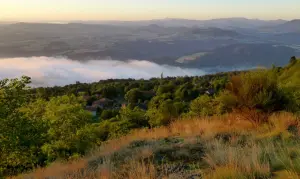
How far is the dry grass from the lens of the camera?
482 centimetres

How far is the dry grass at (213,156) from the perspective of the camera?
190 inches

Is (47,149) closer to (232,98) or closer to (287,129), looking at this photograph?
(232,98)

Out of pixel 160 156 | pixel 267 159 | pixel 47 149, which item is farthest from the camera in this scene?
pixel 47 149

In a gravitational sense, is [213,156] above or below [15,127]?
above

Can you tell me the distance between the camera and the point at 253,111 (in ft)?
34.8

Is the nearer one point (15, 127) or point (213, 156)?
point (213, 156)

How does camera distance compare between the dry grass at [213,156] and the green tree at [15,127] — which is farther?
the green tree at [15,127]

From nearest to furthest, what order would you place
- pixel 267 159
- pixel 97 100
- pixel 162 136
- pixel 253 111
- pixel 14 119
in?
pixel 267 159 < pixel 14 119 < pixel 162 136 < pixel 253 111 < pixel 97 100

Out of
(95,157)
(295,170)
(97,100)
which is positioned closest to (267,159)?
(295,170)

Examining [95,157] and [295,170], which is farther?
[95,157]

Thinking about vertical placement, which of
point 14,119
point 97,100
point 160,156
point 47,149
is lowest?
point 97,100

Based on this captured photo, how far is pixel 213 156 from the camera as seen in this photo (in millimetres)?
5691

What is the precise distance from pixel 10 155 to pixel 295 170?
6471mm

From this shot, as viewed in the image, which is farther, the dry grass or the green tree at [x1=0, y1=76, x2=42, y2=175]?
the green tree at [x1=0, y1=76, x2=42, y2=175]
